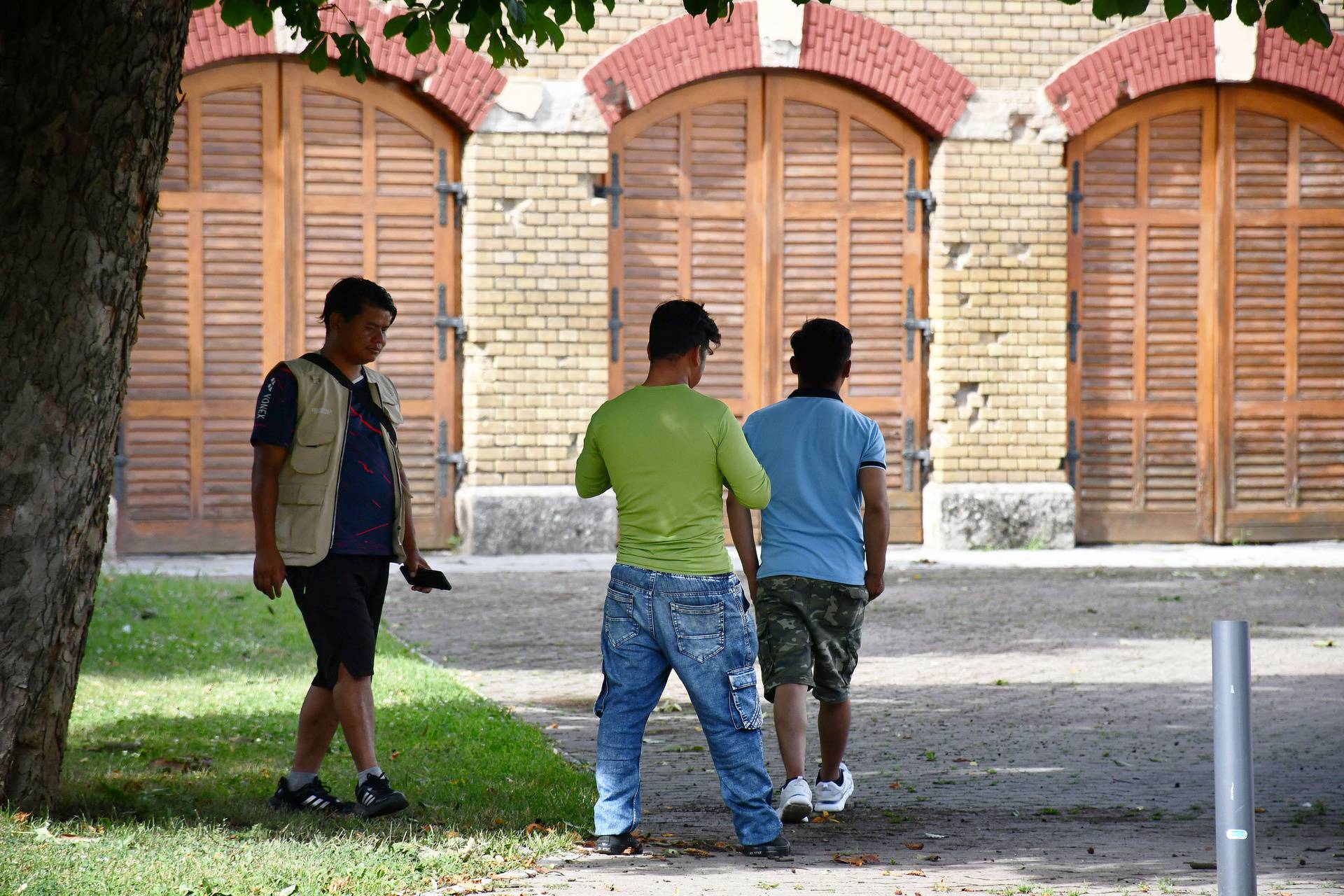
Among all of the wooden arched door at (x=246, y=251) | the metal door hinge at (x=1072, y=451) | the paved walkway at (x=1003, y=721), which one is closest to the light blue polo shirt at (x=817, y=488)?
the paved walkway at (x=1003, y=721)

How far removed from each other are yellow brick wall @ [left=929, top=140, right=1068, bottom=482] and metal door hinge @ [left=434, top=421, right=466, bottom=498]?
3956mm

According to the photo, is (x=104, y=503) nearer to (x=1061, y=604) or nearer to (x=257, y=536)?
(x=257, y=536)

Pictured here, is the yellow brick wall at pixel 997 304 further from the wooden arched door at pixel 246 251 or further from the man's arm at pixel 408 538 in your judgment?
the man's arm at pixel 408 538

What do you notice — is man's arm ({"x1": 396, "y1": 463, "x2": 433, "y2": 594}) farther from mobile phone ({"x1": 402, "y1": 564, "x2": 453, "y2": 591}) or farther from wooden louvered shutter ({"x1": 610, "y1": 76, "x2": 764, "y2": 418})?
wooden louvered shutter ({"x1": 610, "y1": 76, "x2": 764, "y2": 418})

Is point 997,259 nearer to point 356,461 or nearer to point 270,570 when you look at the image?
point 356,461

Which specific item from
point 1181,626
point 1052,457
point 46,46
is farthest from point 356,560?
point 1052,457

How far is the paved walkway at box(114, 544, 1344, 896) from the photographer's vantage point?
446 centimetres

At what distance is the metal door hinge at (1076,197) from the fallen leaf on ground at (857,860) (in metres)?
9.87

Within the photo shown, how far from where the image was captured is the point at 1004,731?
260 inches

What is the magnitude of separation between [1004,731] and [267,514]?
3301 mm

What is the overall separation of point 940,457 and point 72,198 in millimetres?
9502

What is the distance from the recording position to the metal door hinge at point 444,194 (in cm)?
1263

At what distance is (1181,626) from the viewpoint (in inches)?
372

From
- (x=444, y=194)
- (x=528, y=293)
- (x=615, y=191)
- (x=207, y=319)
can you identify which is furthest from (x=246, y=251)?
(x=615, y=191)
